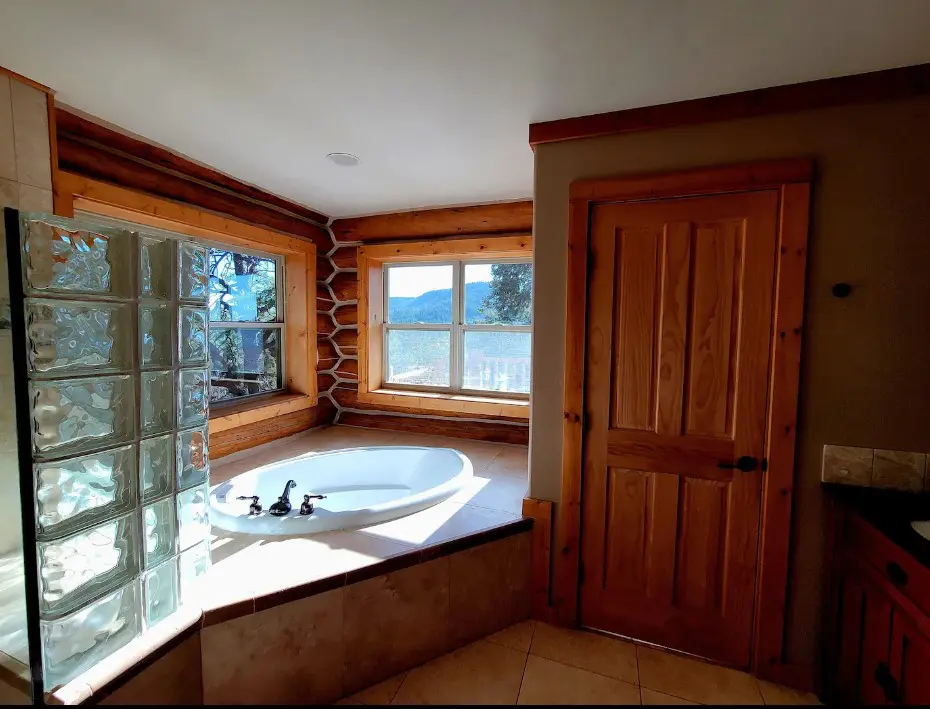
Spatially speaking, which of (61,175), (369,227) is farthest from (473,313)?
(61,175)

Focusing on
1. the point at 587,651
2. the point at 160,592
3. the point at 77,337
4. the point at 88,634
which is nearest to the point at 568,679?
the point at 587,651

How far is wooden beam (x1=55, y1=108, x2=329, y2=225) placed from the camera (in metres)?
1.86

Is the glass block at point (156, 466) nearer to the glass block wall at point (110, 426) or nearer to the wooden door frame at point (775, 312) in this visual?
the glass block wall at point (110, 426)

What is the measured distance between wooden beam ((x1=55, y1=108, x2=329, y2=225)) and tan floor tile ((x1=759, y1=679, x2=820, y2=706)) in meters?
3.77

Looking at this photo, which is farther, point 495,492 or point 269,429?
point 269,429

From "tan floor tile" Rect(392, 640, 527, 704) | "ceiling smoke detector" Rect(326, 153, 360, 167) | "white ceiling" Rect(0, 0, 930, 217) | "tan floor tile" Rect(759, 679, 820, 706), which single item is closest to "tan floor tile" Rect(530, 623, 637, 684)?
"tan floor tile" Rect(392, 640, 527, 704)

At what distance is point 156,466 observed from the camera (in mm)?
1287

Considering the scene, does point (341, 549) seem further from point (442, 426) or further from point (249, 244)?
point (249, 244)

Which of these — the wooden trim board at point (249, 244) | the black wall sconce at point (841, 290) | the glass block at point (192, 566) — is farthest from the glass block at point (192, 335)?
the black wall sconce at point (841, 290)

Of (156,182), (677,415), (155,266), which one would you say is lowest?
(677,415)

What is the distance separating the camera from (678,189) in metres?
1.67

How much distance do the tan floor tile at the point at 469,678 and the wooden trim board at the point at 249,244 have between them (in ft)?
6.18

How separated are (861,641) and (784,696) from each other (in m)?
0.41

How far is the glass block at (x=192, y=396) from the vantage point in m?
1.35
